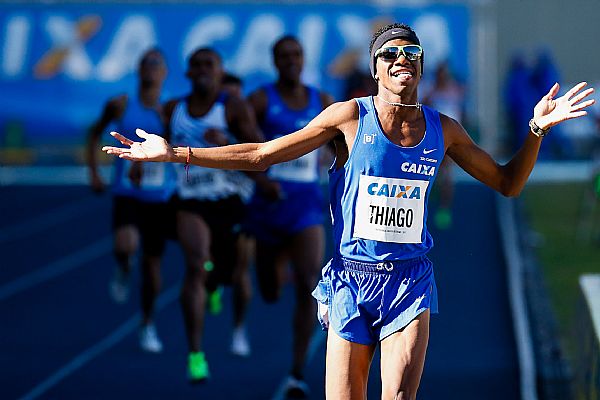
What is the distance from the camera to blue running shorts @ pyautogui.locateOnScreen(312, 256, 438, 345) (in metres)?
5.64

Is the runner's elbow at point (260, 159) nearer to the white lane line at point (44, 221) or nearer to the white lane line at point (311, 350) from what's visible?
the white lane line at point (311, 350)

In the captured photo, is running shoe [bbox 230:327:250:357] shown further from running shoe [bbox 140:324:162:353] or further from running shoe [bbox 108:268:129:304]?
running shoe [bbox 108:268:129:304]

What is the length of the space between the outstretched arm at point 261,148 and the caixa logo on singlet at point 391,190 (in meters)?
0.29

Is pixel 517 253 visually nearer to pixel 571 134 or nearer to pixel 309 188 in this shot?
pixel 309 188

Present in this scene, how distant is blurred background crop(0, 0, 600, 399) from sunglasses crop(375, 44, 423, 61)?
2.22 m

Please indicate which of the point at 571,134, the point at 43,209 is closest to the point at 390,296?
the point at 43,209

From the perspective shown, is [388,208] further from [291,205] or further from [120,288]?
[120,288]

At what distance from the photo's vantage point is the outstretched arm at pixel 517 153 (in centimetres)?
561

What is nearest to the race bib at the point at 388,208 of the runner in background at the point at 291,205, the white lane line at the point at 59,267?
the runner in background at the point at 291,205

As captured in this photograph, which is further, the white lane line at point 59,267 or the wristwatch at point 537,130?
the white lane line at point 59,267

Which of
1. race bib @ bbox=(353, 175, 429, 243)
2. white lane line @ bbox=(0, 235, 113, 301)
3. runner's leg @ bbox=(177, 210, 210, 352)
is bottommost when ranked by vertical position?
white lane line @ bbox=(0, 235, 113, 301)

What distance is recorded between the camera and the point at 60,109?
27.0 m

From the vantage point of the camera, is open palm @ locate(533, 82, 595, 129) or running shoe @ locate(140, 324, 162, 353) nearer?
open palm @ locate(533, 82, 595, 129)

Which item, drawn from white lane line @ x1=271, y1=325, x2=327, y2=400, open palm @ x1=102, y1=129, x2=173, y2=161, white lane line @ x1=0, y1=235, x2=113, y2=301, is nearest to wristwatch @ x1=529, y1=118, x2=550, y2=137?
open palm @ x1=102, y1=129, x2=173, y2=161
